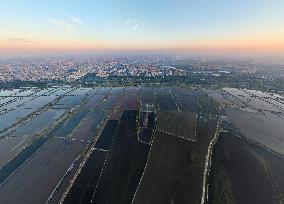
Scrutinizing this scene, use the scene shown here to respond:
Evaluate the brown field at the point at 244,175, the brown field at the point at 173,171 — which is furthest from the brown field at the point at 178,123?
the brown field at the point at 244,175

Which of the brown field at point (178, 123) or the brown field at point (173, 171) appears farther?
the brown field at point (178, 123)

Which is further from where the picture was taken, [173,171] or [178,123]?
[178,123]

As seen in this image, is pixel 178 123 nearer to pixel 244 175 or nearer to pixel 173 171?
pixel 173 171

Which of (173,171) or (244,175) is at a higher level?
(173,171)

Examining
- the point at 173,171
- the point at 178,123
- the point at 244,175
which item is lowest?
the point at 178,123

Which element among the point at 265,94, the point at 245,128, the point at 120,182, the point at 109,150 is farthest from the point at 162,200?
the point at 265,94

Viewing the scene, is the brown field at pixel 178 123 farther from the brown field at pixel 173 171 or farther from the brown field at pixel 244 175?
the brown field at pixel 244 175

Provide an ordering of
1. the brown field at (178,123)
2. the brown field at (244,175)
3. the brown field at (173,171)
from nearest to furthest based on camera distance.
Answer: the brown field at (173,171)
the brown field at (244,175)
the brown field at (178,123)

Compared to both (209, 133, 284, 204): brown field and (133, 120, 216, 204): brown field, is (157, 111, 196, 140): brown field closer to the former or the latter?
(133, 120, 216, 204): brown field

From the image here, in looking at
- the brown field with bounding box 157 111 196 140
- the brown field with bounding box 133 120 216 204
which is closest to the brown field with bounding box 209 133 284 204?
the brown field with bounding box 133 120 216 204

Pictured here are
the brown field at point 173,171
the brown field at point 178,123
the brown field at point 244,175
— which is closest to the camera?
the brown field at point 173,171

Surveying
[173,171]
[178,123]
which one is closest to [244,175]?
[173,171]
